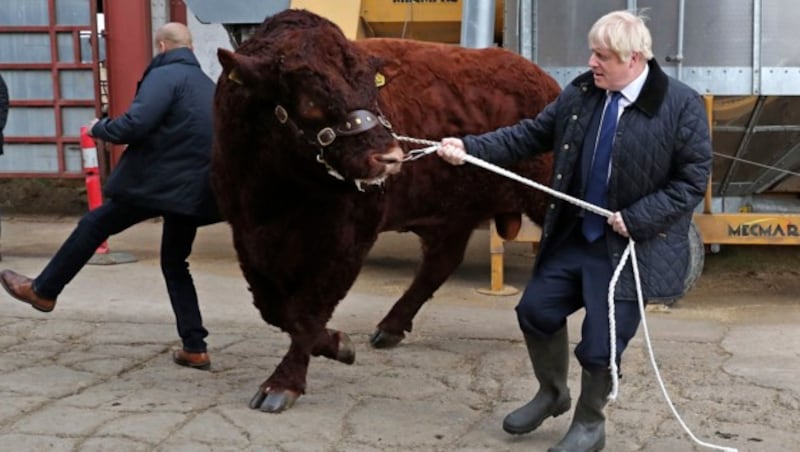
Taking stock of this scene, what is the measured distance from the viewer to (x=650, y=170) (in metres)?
4.00

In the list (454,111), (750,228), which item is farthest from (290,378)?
(750,228)

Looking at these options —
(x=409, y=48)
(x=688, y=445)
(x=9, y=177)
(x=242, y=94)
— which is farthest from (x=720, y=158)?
(x=9, y=177)

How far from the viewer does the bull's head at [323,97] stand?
420 centimetres

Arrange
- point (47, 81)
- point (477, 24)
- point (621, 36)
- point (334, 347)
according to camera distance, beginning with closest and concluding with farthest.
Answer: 1. point (621, 36)
2. point (334, 347)
3. point (477, 24)
4. point (47, 81)

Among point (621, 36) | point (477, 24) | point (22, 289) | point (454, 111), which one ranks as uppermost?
point (621, 36)

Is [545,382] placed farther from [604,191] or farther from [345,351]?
[345,351]

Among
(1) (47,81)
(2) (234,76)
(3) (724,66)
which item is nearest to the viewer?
Answer: (2) (234,76)

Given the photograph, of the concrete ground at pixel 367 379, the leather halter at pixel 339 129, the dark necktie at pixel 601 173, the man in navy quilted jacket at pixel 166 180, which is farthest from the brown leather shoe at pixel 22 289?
the dark necktie at pixel 601 173

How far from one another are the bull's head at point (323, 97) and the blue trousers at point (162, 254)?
3.88 ft

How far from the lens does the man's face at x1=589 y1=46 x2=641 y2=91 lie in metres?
3.95

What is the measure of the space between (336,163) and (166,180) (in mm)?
1294

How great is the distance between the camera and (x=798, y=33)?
22.8ft

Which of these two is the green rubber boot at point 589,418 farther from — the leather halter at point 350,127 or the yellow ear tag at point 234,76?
the yellow ear tag at point 234,76

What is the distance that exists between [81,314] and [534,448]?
346 cm
